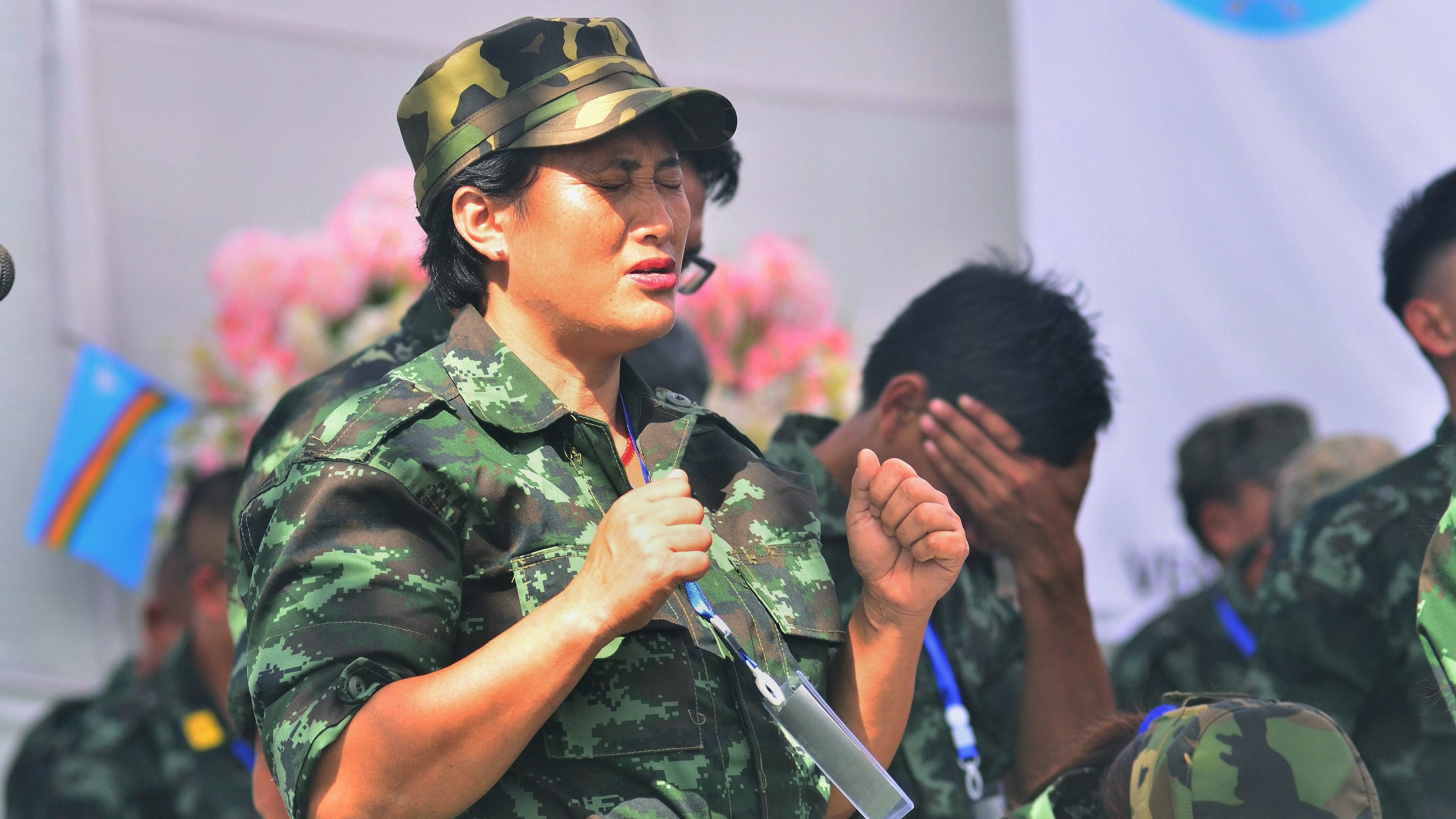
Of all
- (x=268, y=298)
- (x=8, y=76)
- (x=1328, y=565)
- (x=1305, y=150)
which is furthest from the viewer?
(x=1305, y=150)

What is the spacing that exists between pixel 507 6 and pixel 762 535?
3785 millimetres

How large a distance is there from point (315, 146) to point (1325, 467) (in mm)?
3137

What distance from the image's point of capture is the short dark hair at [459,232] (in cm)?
166

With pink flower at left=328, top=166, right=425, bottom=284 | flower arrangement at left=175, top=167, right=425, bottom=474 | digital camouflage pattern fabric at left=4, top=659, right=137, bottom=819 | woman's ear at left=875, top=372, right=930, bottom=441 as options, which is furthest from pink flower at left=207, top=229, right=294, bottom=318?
woman's ear at left=875, top=372, right=930, bottom=441

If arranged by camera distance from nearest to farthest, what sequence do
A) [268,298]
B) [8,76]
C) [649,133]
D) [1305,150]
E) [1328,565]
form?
[649,133], [1328,565], [268,298], [8,76], [1305,150]

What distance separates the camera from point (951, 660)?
2.64 meters

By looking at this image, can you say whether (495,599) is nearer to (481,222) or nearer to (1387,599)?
(481,222)

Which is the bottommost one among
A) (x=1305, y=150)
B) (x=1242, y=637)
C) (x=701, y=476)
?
(x=1242, y=637)

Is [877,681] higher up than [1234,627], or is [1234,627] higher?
[877,681]

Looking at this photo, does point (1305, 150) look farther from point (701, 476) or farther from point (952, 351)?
point (701, 476)

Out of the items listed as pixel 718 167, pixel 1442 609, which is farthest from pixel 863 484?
pixel 718 167

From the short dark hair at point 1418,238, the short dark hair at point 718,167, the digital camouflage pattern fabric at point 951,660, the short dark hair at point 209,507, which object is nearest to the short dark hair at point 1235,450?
the short dark hair at point 1418,238

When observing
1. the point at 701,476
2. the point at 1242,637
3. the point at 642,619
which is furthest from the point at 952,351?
the point at 1242,637

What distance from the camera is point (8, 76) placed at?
14.0 feet
